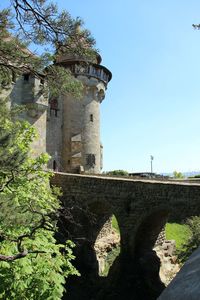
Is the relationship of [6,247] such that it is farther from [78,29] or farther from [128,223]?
[128,223]

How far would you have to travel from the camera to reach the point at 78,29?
255 inches

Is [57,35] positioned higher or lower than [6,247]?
higher

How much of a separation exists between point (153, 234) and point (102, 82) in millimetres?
18833

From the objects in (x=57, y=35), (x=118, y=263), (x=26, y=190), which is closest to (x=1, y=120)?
(x=26, y=190)

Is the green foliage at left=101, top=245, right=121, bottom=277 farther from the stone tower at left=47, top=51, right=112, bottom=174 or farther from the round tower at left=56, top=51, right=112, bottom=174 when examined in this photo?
the round tower at left=56, top=51, right=112, bottom=174

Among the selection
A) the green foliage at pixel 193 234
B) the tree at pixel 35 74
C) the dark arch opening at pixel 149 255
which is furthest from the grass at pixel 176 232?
the tree at pixel 35 74

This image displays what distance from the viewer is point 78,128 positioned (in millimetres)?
31297

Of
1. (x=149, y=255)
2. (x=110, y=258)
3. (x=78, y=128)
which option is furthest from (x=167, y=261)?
(x=78, y=128)

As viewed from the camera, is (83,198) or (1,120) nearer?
(1,120)

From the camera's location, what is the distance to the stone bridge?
14898 mm

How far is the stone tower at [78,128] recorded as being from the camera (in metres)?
30.7

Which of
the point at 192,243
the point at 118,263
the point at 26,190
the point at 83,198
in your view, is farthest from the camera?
the point at 83,198

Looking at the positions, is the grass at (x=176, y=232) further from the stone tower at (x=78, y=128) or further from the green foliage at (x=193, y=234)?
the stone tower at (x=78, y=128)

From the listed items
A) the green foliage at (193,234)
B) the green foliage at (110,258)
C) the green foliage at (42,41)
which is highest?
the green foliage at (42,41)
